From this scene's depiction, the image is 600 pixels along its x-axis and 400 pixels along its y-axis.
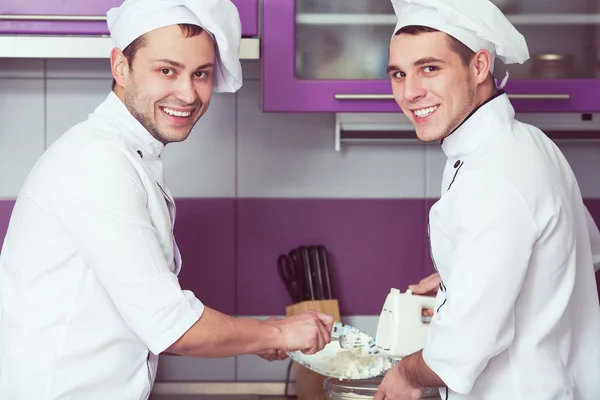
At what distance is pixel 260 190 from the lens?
2.12m

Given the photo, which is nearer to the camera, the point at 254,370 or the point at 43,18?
the point at 43,18

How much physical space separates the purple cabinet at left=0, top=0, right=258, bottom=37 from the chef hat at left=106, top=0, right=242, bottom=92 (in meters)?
0.17

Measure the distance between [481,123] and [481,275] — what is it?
28cm

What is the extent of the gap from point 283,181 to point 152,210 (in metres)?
0.76

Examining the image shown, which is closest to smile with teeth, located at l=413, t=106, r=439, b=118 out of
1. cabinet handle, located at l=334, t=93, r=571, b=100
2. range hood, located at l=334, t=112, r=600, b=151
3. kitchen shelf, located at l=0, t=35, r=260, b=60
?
cabinet handle, located at l=334, t=93, r=571, b=100

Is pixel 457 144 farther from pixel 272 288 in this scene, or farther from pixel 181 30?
pixel 272 288

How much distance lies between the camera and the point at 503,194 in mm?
1254

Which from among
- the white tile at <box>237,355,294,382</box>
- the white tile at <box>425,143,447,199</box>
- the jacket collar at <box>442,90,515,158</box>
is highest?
the jacket collar at <box>442,90,515,158</box>

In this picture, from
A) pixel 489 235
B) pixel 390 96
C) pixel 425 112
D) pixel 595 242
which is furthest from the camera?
pixel 390 96

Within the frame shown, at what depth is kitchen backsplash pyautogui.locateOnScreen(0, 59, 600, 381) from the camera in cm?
208

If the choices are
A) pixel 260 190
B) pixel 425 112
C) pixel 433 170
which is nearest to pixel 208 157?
pixel 260 190

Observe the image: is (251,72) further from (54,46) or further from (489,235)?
(489,235)

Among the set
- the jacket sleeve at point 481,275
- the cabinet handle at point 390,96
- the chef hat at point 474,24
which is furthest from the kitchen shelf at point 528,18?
the jacket sleeve at point 481,275

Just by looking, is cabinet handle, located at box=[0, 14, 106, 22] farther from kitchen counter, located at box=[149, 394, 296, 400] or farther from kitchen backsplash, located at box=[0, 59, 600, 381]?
kitchen counter, located at box=[149, 394, 296, 400]
